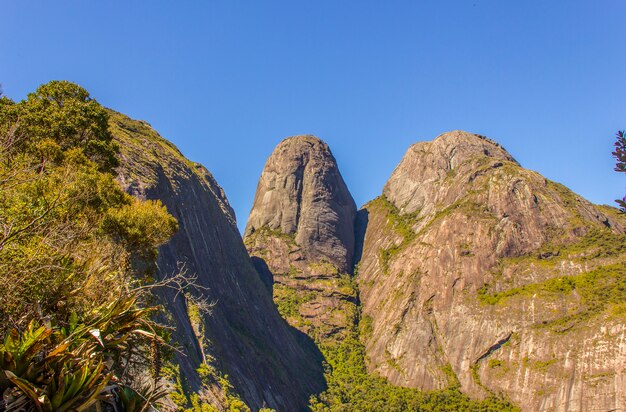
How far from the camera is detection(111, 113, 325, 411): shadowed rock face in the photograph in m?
40.6

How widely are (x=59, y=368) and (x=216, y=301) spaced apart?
119ft

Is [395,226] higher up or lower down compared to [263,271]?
higher up

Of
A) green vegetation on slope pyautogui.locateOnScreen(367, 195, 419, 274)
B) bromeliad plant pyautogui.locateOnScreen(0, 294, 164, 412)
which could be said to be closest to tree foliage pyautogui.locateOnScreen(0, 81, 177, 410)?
bromeliad plant pyautogui.locateOnScreen(0, 294, 164, 412)

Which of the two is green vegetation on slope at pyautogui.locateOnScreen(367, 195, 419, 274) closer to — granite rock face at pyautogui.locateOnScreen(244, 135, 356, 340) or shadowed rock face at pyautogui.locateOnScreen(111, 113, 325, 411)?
granite rock face at pyautogui.locateOnScreen(244, 135, 356, 340)

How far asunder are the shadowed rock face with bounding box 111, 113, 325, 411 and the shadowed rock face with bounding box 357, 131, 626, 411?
24018mm

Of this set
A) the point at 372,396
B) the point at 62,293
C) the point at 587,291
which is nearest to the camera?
the point at 62,293

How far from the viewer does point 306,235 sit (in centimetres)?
11731

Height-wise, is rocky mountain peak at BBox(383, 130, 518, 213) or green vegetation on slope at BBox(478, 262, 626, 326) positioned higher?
rocky mountain peak at BBox(383, 130, 518, 213)

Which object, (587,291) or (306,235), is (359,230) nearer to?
(306,235)

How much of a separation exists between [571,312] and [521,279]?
12.4 metres

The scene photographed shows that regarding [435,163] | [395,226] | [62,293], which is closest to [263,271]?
[395,226]

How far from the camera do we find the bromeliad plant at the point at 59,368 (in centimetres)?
817

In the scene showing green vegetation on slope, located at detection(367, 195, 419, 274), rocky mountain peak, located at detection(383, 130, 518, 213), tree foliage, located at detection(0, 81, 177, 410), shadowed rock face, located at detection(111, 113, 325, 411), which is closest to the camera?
tree foliage, located at detection(0, 81, 177, 410)

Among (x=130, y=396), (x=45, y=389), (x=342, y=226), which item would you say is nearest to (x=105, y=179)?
(x=130, y=396)
